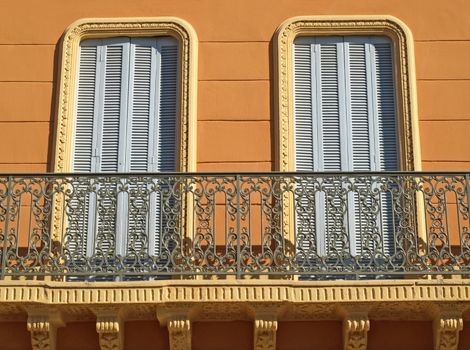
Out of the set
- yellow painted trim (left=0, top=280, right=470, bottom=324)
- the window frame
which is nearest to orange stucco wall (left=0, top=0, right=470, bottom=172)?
the window frame

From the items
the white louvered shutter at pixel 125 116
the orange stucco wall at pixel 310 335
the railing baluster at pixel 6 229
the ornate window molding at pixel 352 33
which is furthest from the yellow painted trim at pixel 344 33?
the railing baluster at pixel 6 229

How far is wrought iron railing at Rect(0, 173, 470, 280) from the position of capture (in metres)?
11.7

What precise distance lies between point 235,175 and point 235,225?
0.66 m

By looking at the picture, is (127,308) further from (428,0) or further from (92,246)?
(428,0)

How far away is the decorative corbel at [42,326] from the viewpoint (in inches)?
451

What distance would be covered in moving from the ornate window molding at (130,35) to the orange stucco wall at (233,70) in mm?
129

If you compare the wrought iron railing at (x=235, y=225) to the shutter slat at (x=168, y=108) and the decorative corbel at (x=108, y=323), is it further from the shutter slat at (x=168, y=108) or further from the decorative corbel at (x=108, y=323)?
the shutter slat at (x=168, y=108)

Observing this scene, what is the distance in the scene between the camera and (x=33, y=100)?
1332 cm

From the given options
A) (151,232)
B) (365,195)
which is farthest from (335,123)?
(151,232)

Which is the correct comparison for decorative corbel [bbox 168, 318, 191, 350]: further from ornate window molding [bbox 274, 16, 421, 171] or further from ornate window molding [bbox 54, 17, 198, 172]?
ornate window molding [bbox 274, 16, 421, 171]

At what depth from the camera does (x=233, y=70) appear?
13422mm

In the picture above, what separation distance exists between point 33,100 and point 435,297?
5221mm

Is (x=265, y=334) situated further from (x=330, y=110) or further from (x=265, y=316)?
(x=330, y=110)

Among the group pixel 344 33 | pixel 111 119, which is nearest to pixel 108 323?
pixel 111 119
